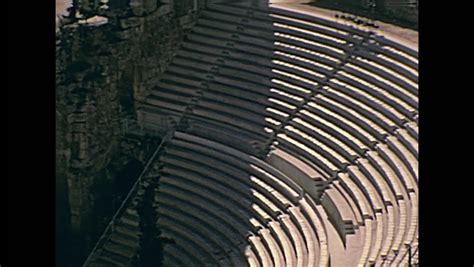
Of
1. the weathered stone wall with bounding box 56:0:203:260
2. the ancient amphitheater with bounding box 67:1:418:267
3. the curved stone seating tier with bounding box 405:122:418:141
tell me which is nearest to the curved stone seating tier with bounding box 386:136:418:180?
the ancient amphitheater with bounding box 67:1:418:267

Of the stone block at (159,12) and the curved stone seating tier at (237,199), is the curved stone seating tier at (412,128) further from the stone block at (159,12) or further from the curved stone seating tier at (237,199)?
the stone block at (159,12)

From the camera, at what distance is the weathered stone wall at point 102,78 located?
5525cm

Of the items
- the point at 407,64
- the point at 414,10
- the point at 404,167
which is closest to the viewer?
the point at 404,167

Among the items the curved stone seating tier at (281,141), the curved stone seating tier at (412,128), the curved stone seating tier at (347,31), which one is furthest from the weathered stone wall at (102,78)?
the curved stone seating tier at (412,128)

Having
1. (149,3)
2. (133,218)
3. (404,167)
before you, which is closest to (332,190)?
(404,167)

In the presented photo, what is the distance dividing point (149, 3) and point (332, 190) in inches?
446

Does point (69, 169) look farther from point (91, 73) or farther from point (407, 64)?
point (407, 64)

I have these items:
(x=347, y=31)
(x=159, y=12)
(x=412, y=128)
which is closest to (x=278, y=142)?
(x=347, y=31)

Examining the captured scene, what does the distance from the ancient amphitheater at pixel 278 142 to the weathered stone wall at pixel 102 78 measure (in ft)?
2.35

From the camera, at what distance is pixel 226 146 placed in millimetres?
54500

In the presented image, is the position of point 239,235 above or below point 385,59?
below

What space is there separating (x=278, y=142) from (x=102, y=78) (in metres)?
6.43

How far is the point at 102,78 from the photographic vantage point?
56000 millimetres

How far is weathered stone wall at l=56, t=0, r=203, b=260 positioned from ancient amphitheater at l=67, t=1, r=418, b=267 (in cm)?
72
